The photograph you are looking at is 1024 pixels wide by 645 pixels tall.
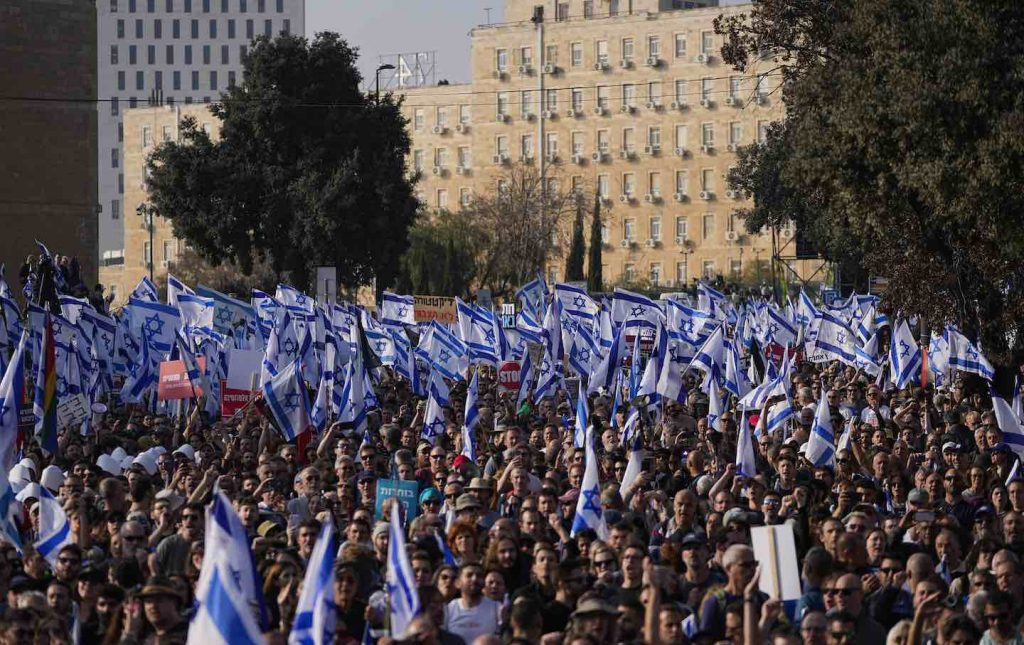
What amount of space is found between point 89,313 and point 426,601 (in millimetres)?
18006

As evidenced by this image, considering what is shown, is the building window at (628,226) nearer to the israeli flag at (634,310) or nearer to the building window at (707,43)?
the building window at (707,43)

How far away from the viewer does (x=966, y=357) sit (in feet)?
85.7

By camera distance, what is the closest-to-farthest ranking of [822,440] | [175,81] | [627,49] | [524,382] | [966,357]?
[822,440] → [524,382] → [966,357] → [627,49] → [175,81]

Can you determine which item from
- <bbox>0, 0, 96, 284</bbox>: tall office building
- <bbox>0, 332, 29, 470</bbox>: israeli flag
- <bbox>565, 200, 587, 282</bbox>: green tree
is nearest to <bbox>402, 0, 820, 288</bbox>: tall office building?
<bbox>565, 200, 587, 282</bbox>: green tree

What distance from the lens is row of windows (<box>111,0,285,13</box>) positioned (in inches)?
6122

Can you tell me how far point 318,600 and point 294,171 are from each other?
165 feet

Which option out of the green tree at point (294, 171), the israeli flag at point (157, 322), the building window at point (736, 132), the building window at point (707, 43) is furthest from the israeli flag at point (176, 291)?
the building window at point (736, 132)

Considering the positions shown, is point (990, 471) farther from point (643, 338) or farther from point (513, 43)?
point (513, 43)

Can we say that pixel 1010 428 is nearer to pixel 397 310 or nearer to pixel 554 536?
pixel 554 536

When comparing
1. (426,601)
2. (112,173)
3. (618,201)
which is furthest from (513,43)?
(426,601)

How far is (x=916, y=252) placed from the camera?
86.1 ft

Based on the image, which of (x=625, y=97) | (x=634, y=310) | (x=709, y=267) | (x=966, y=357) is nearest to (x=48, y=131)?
(x=634, y=310)

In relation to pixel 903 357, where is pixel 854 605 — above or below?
below

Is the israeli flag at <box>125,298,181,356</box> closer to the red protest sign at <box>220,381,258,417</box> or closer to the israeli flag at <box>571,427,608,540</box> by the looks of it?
the red protest sign at <box>220,381,258,417</box>
